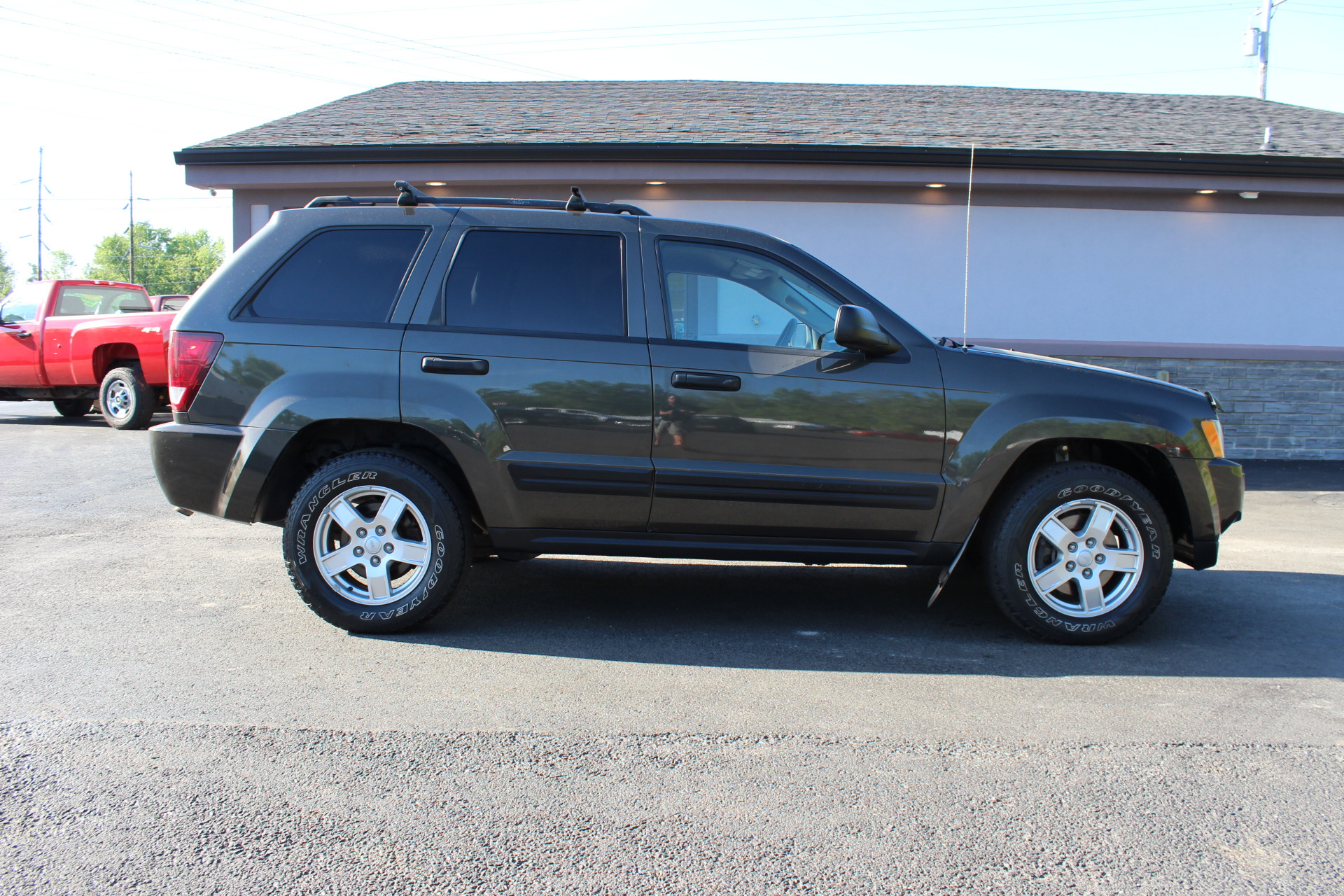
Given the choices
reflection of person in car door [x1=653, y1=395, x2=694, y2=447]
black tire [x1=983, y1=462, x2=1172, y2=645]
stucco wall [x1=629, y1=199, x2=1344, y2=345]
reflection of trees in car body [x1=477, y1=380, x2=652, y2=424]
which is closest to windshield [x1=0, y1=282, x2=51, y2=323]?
stucco wall [x1=629, y1=199, x2=1344, y2=345]

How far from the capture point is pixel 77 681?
3.73m

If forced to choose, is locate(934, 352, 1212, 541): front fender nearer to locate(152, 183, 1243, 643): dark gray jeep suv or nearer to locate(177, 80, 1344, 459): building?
locate(152, 183, 1243, 643): dark gray jeep suv

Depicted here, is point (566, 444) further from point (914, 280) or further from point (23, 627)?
point (914, 280)

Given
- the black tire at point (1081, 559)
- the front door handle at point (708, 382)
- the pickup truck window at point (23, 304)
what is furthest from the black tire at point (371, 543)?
the pickup truck window at point (23, 304)

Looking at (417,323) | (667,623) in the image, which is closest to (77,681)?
(417,323)

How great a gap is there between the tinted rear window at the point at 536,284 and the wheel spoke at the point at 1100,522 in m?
2.34

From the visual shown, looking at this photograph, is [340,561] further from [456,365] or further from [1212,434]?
[1212,434]

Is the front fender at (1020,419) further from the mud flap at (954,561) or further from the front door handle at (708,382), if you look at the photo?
the front door handle at (708,382)

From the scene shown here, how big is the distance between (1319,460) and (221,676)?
456 inches

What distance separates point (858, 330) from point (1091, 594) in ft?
5.44

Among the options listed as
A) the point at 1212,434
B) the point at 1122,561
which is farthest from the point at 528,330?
the point at 1212,434

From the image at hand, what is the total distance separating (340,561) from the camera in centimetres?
438

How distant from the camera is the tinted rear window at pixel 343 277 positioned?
4.47 metres

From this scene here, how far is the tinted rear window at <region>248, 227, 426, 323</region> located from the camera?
447 centimetres
